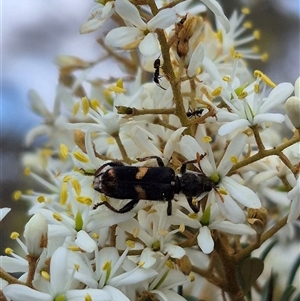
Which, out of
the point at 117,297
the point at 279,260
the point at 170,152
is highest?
the point at 170,152

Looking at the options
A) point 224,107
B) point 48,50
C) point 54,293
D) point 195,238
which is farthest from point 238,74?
point 48,50

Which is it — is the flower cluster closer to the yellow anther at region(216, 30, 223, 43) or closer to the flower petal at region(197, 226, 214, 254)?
the flower petal at region(197, 226, 214, 254)

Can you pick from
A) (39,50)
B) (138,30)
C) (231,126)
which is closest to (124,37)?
(138,30)

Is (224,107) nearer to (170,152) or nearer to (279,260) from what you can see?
(170,152)

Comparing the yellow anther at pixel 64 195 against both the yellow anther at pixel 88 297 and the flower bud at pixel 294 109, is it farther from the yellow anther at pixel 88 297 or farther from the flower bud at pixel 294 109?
the flower bud at pixel 294 109

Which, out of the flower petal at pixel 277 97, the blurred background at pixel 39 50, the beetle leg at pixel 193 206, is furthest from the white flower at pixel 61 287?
the blurred background at pixel 39 50

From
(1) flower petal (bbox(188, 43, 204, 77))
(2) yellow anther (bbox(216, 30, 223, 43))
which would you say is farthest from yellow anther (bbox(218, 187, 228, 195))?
(2) yellow anther (bbox(216, 30, 223, 43))

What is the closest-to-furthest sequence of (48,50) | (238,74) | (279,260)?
(238,74), (279,260), (48,50)
